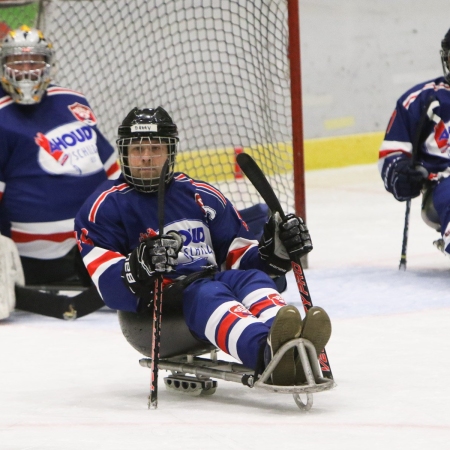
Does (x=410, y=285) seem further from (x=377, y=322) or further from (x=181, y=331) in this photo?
(x=181, y=331)

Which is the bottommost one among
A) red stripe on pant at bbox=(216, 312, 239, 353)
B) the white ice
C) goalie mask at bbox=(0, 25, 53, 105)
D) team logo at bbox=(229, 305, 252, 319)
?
the white ice

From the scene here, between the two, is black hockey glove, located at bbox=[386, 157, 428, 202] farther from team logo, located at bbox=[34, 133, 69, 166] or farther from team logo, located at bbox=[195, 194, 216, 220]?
team logo, located at bbox=[195, 194, 216, 220]

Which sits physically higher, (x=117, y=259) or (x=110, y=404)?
(x=117, y=259)

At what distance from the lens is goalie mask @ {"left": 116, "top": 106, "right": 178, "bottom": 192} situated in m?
3.36

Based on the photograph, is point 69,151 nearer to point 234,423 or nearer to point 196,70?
point 234,423

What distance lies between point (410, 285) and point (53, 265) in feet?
4.87

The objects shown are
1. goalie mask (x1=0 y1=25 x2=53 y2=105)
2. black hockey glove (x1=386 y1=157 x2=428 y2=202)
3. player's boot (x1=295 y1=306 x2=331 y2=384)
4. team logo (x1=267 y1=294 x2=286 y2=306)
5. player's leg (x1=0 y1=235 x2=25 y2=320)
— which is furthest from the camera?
black hockey glove (x1=386 y1=157 x2=428 y2=202)

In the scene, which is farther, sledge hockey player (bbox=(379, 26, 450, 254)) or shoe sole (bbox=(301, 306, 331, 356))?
sledge hockey player (bbox=(379, 26, 450, 254))

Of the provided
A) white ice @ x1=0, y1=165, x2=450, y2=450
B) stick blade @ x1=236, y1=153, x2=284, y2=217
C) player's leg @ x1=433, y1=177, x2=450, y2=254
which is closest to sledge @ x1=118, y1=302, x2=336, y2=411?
white ice @ x1=0, y1=165, x2=450, y2=450

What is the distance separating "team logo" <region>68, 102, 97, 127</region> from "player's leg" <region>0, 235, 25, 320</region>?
61cm

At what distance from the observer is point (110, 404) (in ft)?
10.8

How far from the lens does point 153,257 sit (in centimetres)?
307

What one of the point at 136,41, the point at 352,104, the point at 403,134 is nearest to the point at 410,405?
the point at 403,134

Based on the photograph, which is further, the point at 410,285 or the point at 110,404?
the point at 410,285
